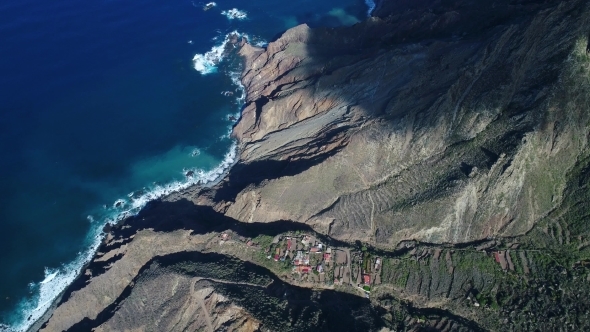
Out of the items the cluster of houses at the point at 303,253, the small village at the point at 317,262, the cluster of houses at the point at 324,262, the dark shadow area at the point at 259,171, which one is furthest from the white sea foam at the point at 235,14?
the cluster of houses at the point at 324,262

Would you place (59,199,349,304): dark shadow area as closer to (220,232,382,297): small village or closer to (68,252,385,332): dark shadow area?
(220,232,382,297): small village

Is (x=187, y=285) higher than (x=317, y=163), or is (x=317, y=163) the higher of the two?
(x=317, y=163)

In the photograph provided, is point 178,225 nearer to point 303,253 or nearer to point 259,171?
point 259,171

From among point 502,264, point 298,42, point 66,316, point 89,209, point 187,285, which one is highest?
point 298,42

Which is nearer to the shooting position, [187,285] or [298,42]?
[187,285]

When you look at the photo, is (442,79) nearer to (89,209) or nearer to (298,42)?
(298,42)

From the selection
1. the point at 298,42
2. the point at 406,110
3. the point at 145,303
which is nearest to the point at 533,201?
the point at 406,110

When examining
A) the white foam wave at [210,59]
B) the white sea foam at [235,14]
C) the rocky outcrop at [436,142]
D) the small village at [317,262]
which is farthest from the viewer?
the white sea foam at [235,14]

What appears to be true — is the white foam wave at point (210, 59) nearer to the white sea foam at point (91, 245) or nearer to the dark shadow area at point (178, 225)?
the white sea foam at point (91, 245)
